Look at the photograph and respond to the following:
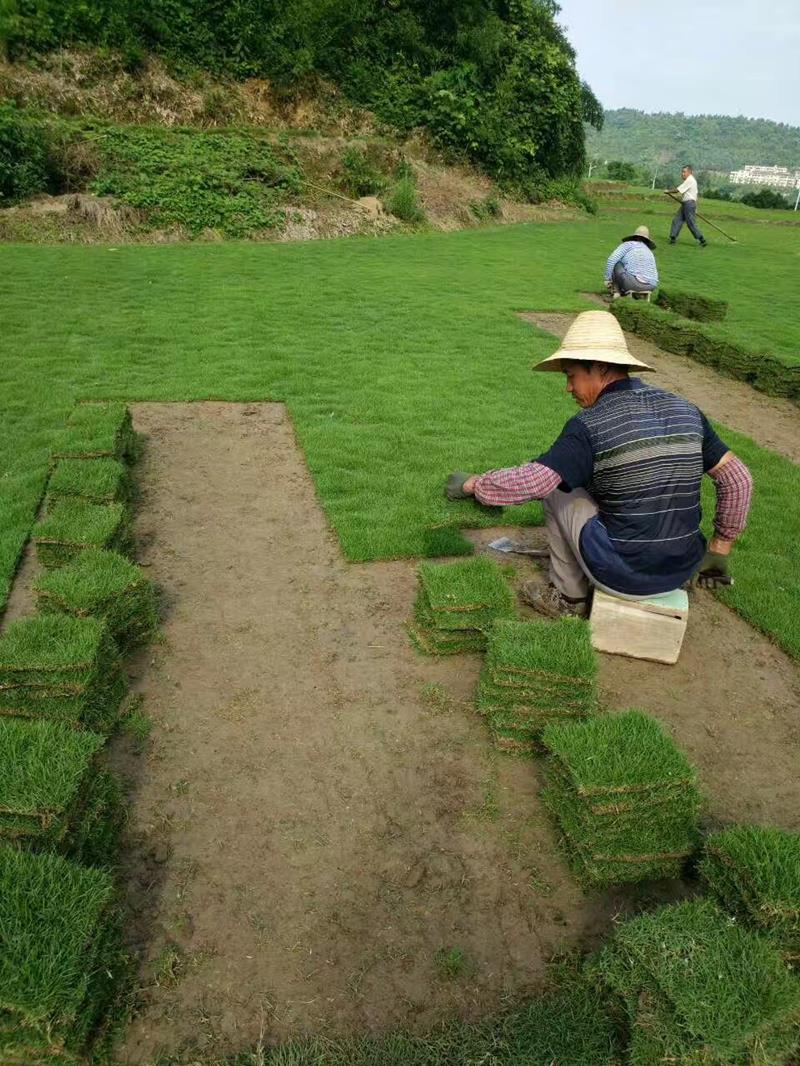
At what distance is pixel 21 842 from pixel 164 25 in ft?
96.1

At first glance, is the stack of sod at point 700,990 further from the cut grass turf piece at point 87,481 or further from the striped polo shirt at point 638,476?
the cut grass turf piece at point 87,481

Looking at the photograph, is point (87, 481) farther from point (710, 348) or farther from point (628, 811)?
point (710, 348)

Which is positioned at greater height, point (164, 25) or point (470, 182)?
point (164, 25)

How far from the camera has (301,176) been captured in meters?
23.8

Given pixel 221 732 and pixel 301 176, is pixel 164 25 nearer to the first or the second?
pixel 301 176

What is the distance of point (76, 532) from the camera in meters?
5.17

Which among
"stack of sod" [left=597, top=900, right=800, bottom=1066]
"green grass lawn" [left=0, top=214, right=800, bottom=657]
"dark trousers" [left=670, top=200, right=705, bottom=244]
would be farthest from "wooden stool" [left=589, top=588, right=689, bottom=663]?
"dark trousers" [left=670, top=200, right=705, bottom=244]

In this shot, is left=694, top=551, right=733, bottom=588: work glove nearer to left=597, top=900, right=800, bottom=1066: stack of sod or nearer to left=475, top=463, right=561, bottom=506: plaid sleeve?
left=475, top=463, right=561, bottom=506: plaid sleeve

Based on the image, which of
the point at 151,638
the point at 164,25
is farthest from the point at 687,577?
the point at 164,25

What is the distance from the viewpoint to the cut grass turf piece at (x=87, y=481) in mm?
5711

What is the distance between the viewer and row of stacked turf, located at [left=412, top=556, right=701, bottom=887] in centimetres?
321

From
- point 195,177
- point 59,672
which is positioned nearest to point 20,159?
point 195,177

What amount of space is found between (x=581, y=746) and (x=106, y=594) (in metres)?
2.90

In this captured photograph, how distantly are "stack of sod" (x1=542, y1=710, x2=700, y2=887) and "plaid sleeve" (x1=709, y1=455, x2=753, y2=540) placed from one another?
201 cm
